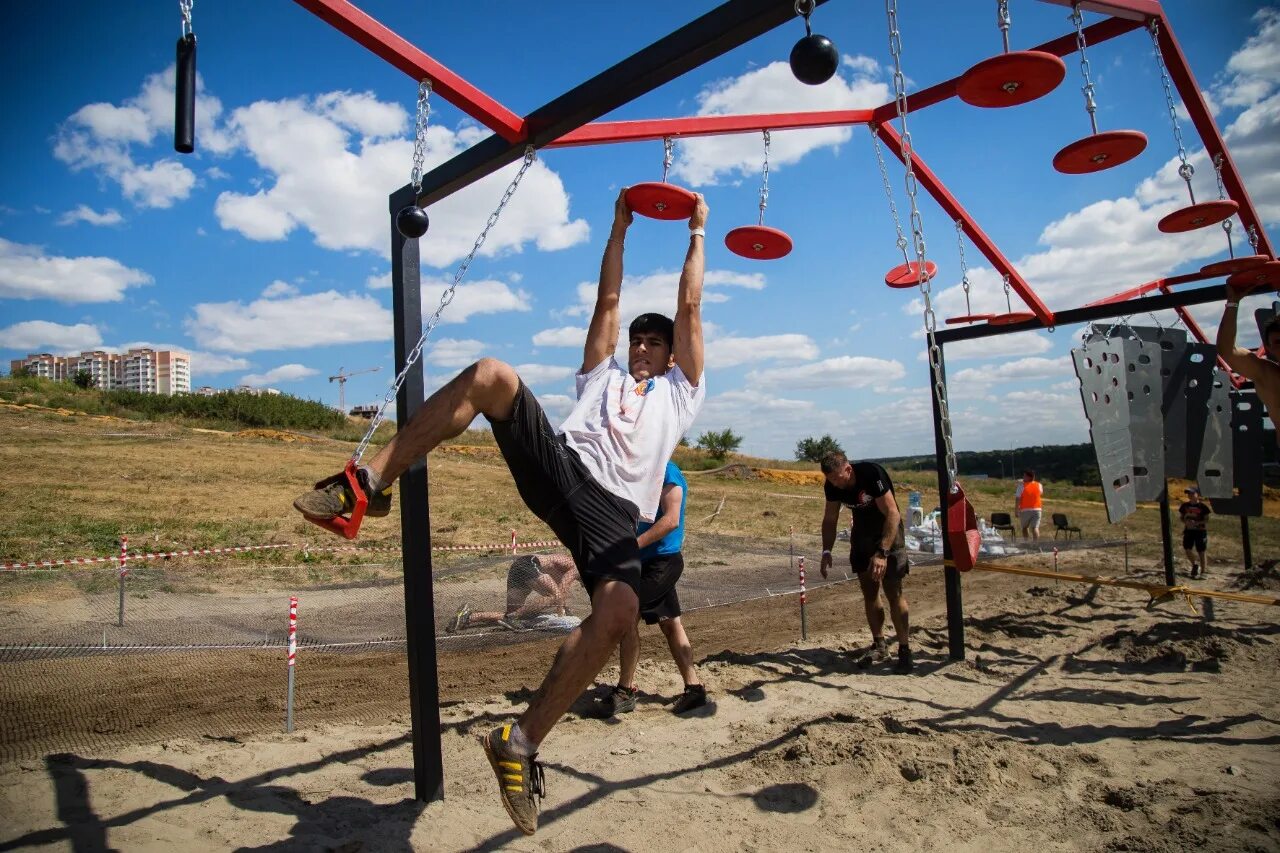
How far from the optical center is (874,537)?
6285mm

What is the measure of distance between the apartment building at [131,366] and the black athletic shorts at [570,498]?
3804 inches

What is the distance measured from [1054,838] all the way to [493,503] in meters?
17.3

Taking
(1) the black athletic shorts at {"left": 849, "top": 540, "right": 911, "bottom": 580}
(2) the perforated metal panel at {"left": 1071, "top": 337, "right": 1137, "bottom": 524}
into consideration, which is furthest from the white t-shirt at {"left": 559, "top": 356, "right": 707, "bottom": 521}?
(2) the perforated metal panel at {"left": 1071, "top": 337, "right": 1137, "bottom": 524}

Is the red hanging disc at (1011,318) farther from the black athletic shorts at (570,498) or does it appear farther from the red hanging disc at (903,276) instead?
the black athletic shorts at (570,498)

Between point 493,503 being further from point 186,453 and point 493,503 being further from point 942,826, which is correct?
point 942,826

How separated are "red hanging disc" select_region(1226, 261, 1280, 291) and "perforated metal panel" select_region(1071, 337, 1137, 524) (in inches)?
48.0

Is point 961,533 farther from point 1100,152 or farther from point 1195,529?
point 1195,529

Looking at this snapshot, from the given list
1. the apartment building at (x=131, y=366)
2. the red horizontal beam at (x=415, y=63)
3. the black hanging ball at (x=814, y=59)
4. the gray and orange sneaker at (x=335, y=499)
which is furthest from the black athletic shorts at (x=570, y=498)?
the apartment building at (x=131, y=366)

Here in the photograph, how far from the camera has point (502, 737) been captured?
8.69 ft

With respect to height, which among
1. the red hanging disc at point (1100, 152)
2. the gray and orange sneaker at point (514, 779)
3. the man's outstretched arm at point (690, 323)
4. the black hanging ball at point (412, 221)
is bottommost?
the gray and orange sneaker at point (514, 779)

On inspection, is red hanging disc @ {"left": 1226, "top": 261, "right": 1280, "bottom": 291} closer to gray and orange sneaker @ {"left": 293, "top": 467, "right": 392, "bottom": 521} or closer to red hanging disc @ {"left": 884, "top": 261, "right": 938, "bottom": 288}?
red hanging disc @ {"left": 884, "top": 261, "right": 938, "bottom": 288}

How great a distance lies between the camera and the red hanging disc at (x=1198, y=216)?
4.44 m

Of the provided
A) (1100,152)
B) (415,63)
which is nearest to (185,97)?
(415,63)

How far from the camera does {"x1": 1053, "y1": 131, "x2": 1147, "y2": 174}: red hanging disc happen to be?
3.60 meters
